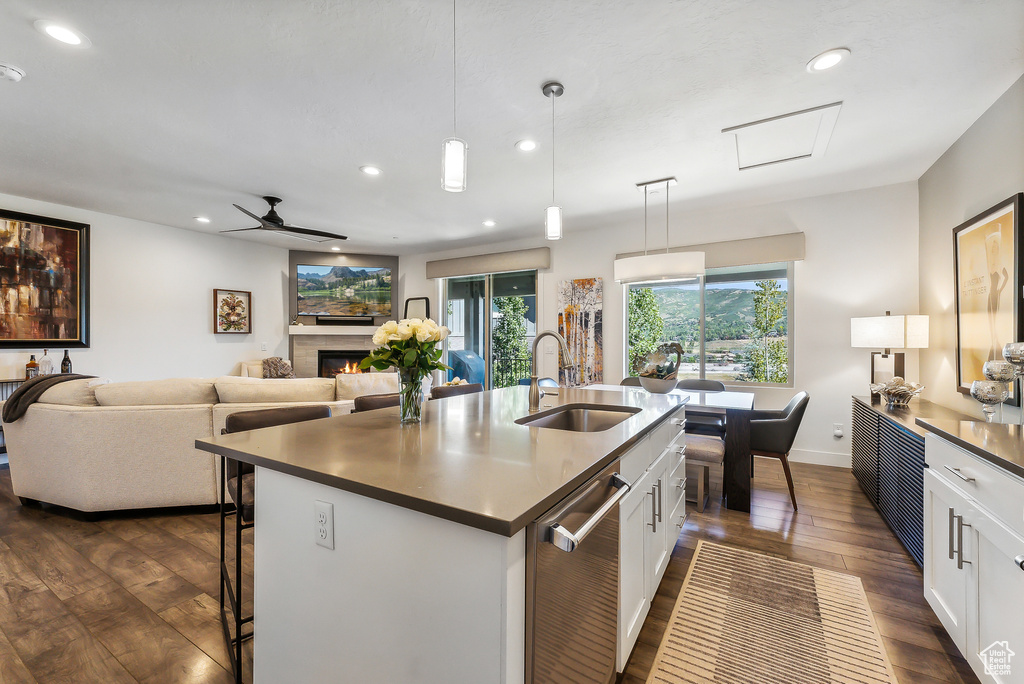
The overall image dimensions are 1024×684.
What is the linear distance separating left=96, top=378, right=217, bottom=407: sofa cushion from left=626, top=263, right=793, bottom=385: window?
363 cm

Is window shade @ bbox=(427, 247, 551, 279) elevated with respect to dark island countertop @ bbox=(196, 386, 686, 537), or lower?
elevated

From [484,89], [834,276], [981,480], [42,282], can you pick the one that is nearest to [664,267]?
[834,276]

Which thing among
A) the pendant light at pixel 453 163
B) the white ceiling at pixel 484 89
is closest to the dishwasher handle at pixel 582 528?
the pendant light at pixel 453 163

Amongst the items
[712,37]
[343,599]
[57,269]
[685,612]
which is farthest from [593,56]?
[57,269]

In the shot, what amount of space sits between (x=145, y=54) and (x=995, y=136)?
4.62 m

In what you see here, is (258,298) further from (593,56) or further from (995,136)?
(995,136)

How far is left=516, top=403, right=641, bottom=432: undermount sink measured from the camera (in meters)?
2.09

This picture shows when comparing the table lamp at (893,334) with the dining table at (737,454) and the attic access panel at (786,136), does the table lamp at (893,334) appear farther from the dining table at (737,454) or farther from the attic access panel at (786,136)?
the attic access panel at (786,136)

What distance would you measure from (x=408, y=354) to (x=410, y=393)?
177 mm

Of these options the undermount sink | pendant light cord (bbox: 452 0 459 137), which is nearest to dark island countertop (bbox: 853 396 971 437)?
the undermount sink

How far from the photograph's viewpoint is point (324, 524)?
1101mm

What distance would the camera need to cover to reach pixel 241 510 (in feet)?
5.20

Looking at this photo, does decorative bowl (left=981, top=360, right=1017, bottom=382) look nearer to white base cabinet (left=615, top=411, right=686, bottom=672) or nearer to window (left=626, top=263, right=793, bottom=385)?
white base cabinet (left=615, top=411, right=686, bottom=672)

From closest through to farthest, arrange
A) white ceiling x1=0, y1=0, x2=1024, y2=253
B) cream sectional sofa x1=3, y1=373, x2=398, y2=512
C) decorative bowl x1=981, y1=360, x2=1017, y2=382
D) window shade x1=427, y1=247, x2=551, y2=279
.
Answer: decorative bowl x1=981, y1=360, x2=1017, y2=382, white ceiling x1=0, y1=0, x2=1024, y2=253, cream sectional sofa x1=3, y1=373, x2=398, y2=512, window shade x1=427, y1=247, x2=551, y2=279
